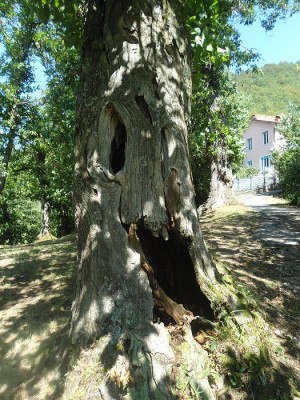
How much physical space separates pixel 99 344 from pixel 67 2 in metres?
4.60

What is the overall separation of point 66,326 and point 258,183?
3490cm

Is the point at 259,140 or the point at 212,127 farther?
the point at 259,140

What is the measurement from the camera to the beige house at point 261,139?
44.7 metres

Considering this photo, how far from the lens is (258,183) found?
36562 millimetres

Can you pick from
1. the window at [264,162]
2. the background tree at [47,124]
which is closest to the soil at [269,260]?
the background tree at [47,124]

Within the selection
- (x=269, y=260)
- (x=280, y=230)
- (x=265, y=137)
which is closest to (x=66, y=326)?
(x=269, y=260)

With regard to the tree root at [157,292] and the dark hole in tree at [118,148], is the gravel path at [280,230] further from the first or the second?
the dark hole in tree at [118,148]

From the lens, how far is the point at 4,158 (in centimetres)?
1838

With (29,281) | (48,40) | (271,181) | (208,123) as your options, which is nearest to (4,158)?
(48,40)

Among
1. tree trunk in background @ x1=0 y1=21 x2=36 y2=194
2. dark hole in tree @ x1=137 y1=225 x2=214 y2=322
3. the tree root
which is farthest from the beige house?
the tree root

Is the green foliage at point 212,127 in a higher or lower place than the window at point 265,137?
lower

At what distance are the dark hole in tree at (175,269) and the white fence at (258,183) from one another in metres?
31.6

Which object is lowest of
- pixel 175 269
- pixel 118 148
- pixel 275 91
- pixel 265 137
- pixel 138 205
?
pixel 175 269

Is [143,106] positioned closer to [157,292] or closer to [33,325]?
[157,292]
